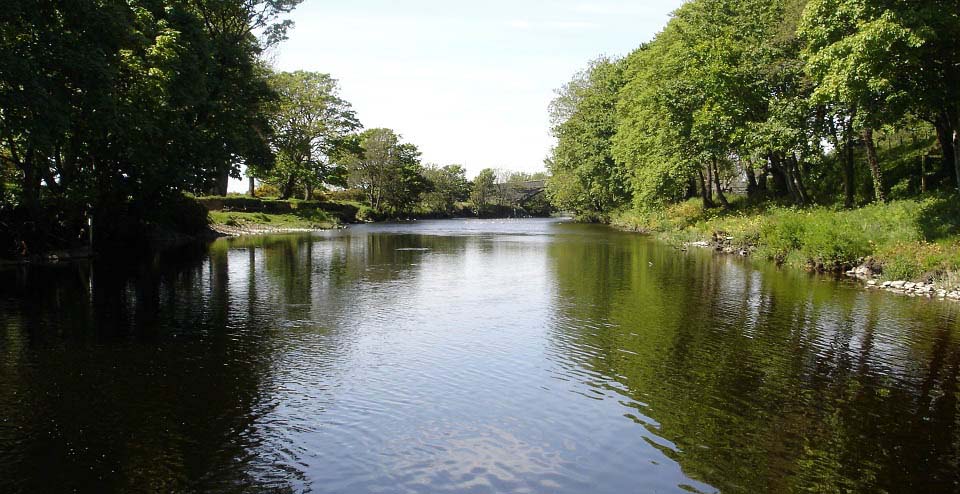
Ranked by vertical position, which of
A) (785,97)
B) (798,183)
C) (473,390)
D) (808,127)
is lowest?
(473,390)

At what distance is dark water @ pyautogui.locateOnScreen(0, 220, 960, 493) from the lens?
9.53 meters

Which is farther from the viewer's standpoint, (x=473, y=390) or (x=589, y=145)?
(x=589, y=145)

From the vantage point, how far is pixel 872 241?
29562 millimetres

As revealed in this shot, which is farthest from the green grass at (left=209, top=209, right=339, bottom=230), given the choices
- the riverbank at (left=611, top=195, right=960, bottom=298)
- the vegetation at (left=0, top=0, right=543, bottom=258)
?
the riverbank at (left=611, top=195, right=960, bottom=298)

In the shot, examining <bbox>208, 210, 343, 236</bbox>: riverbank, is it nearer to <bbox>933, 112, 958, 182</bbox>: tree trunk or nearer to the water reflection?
the water reflection

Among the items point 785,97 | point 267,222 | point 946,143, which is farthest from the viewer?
point 267,222

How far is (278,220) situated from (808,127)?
173 ft

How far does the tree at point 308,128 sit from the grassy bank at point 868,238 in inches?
2003

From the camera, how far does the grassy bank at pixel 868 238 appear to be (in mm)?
25609

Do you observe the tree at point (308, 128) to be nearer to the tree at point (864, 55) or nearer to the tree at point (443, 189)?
the tree at point (443, 189)

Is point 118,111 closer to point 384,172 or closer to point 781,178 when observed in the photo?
point 781,178

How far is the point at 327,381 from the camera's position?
1382 cm

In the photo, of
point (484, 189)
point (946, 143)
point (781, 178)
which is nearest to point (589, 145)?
point (781, 178)

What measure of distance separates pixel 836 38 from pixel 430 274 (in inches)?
851
